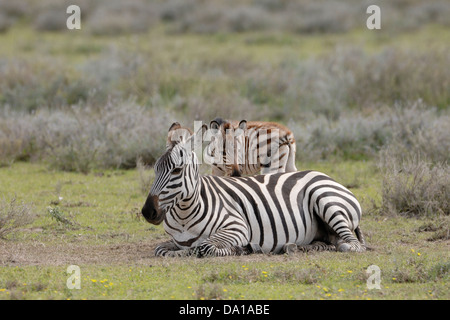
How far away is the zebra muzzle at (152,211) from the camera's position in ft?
23.2

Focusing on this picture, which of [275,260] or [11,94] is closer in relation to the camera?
[275,260]

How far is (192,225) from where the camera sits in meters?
7.67

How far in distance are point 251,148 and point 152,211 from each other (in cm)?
365

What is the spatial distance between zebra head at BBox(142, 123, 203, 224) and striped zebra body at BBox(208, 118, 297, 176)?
2456mm

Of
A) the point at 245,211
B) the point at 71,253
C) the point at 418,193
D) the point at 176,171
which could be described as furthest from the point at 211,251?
the point at 418,193

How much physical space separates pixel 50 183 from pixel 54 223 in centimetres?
276

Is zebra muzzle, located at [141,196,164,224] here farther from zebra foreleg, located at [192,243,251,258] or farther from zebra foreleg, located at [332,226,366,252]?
zebra foreleg, located at [332,226,366,252]

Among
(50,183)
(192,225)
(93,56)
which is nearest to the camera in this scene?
(192,225)

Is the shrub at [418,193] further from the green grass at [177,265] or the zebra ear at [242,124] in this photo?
the zebra ear at [242,124]

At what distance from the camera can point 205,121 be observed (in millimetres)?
15445

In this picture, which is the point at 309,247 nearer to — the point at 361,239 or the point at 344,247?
the point at 344,247

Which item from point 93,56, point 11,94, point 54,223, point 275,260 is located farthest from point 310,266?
point 93,56

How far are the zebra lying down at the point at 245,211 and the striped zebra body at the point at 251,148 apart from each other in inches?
64.1
